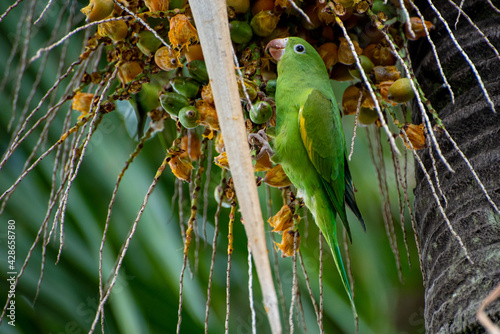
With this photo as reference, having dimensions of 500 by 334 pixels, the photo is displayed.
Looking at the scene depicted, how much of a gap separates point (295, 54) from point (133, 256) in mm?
697

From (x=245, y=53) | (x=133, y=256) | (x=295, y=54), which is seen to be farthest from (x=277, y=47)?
(x=133, y=256)

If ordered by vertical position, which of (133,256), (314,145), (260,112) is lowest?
(133,256)

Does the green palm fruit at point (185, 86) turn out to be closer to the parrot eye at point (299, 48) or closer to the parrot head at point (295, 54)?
the parrot head at point (295, 54)

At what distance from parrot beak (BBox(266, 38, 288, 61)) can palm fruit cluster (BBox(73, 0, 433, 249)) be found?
15 millimetres

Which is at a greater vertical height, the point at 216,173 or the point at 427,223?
the point at 427,223

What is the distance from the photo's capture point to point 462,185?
0.90 meters

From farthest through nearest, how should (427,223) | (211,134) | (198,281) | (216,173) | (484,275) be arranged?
(216,173) → (198,281) → (211,134) → (427,223) → (484,275)

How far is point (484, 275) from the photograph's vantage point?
74 centimetres

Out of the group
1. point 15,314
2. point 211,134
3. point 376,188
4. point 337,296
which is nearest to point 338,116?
point 211,134

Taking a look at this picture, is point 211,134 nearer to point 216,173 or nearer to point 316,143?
point 316,143

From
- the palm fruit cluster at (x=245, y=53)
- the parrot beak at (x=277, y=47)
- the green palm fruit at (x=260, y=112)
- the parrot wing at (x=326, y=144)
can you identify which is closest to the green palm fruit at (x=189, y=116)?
the palm fruit cluster at (x=245, y=53)

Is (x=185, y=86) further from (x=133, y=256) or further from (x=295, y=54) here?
(x=133, y=256)

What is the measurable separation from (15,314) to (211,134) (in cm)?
70

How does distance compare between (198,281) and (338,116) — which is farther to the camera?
(198,281)
